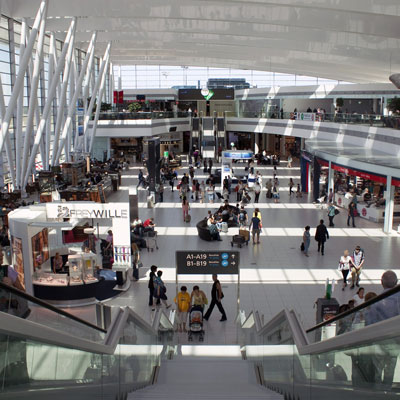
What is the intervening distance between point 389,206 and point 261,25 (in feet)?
44.0

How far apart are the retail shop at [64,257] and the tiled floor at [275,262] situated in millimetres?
769

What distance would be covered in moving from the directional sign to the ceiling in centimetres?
1082

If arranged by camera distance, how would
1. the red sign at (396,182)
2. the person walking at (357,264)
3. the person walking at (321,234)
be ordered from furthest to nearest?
the red sign at (396,182) < the person walking at (321,234) < the person walking at (357,264)

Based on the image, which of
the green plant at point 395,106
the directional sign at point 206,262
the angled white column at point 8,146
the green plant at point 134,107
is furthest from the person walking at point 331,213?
the green plant at point 134,107

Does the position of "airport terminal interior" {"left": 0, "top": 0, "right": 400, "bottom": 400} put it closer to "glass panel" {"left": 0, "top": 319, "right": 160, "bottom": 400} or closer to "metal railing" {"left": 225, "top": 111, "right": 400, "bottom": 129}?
"glass panel" {"left": 0, "top": 319, "right": 160, "bottom": 400}

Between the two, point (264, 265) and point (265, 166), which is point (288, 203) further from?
point (265, 166)

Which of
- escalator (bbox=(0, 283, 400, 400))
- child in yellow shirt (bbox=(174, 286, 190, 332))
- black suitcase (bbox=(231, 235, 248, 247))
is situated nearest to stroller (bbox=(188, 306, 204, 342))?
child in yellow shirt (bbox=(174, 286, 190, 332))

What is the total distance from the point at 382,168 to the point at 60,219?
11.2 meters

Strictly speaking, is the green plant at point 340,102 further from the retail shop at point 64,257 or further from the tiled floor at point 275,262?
the retail shop at point 64,257

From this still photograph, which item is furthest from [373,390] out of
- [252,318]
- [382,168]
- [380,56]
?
[380,56]

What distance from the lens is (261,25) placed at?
29.2m

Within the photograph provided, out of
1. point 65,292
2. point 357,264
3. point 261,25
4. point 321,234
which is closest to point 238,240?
point 321,234

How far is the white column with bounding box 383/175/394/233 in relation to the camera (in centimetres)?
1997

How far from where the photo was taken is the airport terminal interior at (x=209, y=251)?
4059mm
